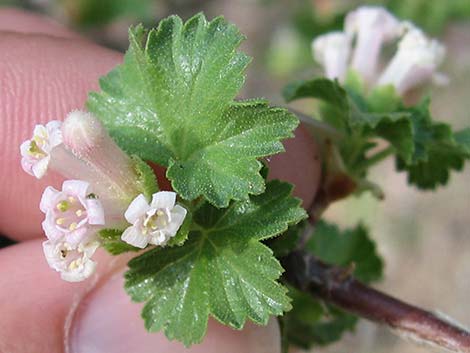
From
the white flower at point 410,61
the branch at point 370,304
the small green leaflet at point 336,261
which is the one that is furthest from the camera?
the small green leaflet at point 336,261

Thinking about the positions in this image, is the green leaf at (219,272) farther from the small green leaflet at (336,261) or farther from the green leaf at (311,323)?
the small green leaflet at (336,261)

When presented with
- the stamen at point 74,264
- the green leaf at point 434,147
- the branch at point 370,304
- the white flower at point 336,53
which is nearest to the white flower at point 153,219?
the stamen at point 74,264

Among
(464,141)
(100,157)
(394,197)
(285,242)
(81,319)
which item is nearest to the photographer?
(100,157)

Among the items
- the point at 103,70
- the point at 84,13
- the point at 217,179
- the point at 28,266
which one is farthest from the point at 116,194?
the point at 84,13

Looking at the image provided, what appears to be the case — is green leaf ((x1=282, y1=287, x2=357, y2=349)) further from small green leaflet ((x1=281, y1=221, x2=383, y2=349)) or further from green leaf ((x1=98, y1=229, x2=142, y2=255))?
green leaf ((x1=98, y1=229, x2=142, y2=255))

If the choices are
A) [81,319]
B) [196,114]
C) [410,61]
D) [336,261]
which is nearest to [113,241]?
[196,114]

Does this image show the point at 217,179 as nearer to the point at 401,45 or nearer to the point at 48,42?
the point at 401,45

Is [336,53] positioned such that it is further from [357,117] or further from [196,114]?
[196,114]

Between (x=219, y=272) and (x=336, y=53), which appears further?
(x=336, y=53)
